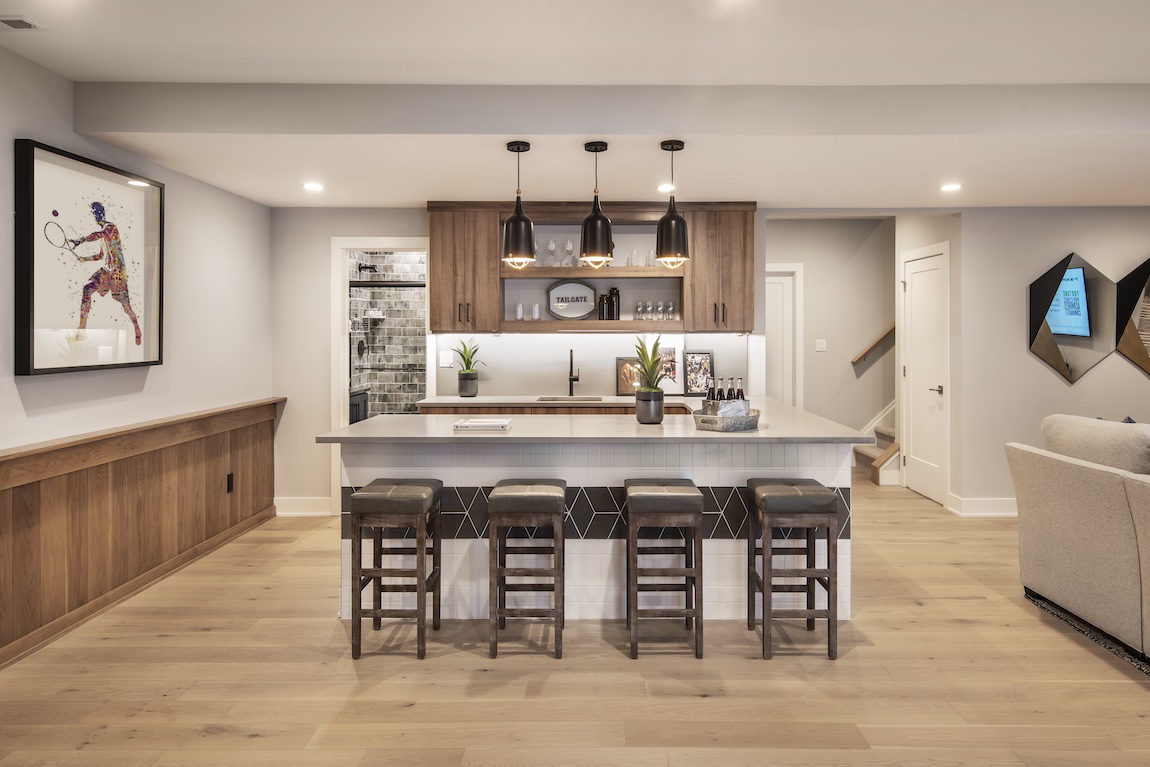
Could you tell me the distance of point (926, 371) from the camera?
589cm

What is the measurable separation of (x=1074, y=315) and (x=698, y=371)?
111 inches

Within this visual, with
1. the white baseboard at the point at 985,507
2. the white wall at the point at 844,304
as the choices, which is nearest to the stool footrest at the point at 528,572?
the white baseboard at the point at 985,507

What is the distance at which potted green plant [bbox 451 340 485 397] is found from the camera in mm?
5480

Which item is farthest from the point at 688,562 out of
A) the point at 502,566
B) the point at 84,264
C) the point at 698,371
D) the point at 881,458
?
the point at 881,458

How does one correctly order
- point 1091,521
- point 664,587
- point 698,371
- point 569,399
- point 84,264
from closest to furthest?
1. point 1091,521
2. point 664,587
3. point 84,264
4. point 569,399
5. point 698,371

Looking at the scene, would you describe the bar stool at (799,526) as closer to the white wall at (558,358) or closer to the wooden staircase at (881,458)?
the white wall at (558,358)

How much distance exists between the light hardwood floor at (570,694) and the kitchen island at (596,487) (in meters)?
0.16

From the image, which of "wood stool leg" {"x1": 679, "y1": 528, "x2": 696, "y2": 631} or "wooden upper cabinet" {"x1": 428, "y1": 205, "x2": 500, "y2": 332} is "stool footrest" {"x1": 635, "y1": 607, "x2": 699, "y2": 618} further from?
"wooden upper cabinet" {"x1": 428, "y1": 205, "x2": 500, "y2": 332}

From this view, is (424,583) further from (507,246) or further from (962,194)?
(962,194)

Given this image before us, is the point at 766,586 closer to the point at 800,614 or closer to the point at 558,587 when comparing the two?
the point at 800,614

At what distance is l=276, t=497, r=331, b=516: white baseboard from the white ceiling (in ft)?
7.77

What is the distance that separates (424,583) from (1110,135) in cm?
390

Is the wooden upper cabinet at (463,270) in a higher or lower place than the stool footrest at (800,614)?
higher

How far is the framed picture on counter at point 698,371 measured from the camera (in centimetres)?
570
